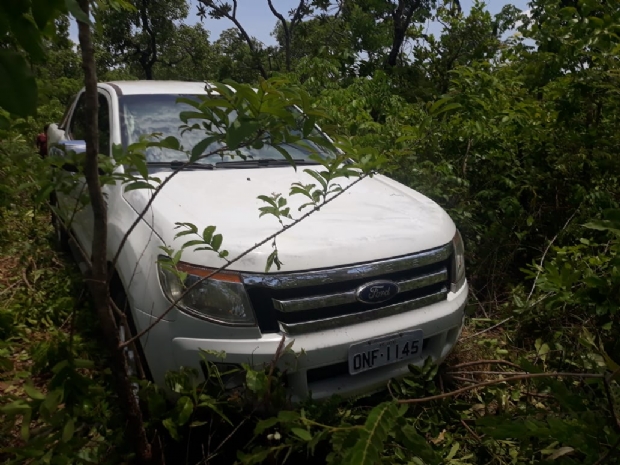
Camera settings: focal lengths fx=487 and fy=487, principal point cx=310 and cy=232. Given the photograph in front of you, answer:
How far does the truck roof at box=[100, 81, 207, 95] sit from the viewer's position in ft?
10.3

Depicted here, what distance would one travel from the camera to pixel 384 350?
2.03 metres

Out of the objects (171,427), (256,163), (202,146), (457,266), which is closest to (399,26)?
(256,163)

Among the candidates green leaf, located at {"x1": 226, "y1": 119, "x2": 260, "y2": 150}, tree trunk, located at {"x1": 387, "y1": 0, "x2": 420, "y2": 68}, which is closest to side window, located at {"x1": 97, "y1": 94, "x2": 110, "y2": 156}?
green leaf, located at {"x1": 226, "y1": 119, "x2": 260, "y2": 150}

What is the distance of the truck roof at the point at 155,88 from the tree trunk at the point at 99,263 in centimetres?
199

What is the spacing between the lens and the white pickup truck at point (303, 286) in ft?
6.04

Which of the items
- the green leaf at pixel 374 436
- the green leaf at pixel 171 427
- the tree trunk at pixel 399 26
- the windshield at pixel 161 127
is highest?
the tree trunk at pixel 399 26

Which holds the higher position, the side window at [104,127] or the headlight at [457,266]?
the side window at [104,127]

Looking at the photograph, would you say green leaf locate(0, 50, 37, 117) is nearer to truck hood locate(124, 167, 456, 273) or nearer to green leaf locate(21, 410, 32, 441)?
green leaf locate(21, 410, 32, 441)

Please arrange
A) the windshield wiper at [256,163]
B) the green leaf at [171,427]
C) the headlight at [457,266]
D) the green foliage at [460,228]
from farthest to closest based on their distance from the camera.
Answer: the windshield wiper at [256,163] < the headlight at [457,266] < the green leaf at [171,427] < the green foliage at [460,228]

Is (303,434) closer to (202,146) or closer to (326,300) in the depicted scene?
(326,300)

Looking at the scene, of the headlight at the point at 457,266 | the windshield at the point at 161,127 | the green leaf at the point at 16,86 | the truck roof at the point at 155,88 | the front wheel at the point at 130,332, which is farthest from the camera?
the truck roof at the point at 155,88

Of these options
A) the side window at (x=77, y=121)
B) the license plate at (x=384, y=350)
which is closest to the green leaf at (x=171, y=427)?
the license plate at (x=384, y=350)

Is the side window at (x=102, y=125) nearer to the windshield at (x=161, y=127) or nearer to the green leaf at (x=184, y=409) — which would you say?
the windshield at (x=161, y=127)

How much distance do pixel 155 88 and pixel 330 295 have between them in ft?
6.84
